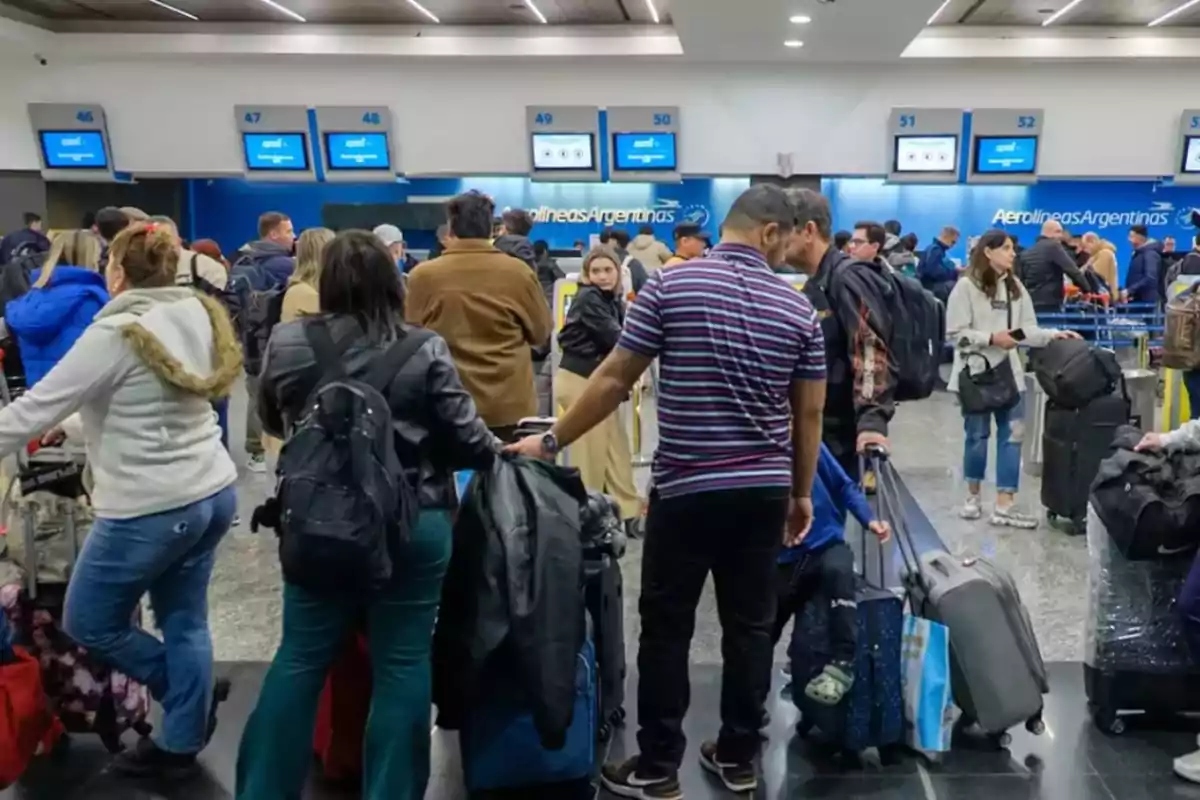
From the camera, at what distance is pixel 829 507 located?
3.46m

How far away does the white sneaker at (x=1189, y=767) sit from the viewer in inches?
126

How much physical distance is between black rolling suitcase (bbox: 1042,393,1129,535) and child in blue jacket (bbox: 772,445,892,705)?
259 centimetres

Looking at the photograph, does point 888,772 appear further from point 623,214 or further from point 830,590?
point 623,214

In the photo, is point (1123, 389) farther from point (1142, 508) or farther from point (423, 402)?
point (423, 402)

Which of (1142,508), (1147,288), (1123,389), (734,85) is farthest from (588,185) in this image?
(1142,508)

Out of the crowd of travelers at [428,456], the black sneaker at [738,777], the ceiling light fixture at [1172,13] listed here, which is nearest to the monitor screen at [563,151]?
the ceiling light fixture at [1172,13]

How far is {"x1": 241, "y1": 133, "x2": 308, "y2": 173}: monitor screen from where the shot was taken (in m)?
11.8

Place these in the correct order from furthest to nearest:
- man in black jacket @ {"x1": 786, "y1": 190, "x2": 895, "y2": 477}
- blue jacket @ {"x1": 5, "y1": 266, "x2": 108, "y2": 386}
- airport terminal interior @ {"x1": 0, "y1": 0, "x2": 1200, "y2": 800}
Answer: airport terminal interior @ {"x1": 0, "y1": 0, "x2": 1200, "y2": 800} < blue jacket @ {"x1": 5, "y1": 266, "x2": 108, "y2": 386} < man in black jacket @ {"x1": 786, "y1": 190, "x2": 895, "y2": 477}

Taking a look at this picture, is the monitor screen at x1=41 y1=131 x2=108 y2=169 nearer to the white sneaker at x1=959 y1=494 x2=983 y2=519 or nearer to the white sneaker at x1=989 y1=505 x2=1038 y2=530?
the white sneaker at x1=959 y1=494 x2=983 y2=519

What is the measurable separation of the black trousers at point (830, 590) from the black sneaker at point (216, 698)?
1739 mm

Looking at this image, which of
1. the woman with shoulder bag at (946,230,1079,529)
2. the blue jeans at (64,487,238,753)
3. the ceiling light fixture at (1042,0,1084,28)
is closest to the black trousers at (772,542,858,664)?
the blue jeans at (64,487,238,753)

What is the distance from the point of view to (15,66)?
1193 cm

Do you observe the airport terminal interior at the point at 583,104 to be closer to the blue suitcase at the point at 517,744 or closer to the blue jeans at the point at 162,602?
the blue jeans at the point at 162,602

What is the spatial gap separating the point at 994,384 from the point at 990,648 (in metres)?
2.83
